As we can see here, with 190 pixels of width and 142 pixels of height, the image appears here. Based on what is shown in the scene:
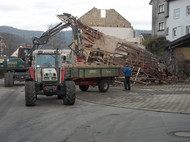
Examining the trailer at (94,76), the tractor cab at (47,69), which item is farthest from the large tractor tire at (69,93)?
the trailer at (94,76)

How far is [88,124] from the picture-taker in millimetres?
8312

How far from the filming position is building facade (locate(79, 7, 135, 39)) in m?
45.2

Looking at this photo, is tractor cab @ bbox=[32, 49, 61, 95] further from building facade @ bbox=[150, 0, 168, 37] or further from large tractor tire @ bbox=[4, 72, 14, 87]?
building facade @ bbox=[150, 0, 168, 37]

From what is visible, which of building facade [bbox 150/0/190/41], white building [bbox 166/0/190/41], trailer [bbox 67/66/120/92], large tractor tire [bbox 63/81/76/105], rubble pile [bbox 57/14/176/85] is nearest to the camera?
large tractor tire [bbox 63/81/76/105]

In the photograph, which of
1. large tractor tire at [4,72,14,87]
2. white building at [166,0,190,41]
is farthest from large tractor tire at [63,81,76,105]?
white building at [166,0,190,41]

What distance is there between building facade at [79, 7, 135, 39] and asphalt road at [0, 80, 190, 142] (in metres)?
35.0

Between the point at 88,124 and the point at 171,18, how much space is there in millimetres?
36661

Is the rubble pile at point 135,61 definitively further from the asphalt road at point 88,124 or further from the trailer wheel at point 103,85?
the asphalt road at point 88,124

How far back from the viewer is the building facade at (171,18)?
39.3 meters

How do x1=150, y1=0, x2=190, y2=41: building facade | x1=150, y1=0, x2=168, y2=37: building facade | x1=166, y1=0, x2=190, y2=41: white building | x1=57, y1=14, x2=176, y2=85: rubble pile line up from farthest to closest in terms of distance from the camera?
1. x1=150, y1=0, x2=168, y2=37: building facade
2. x1=150, y1=0, x2=190, y2=41: building facade
3. x1=166, y1=0, x2=190, y2=41: white building
4. x1=57, y1=14, x2=176, y2=85: rubble pile

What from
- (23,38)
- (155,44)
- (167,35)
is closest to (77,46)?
(155,44)

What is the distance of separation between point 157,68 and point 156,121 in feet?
52.5

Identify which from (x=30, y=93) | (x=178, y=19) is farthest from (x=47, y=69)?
(x=178, y=19)

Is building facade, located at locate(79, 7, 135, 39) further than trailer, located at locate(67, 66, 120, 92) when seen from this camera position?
Yes
